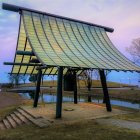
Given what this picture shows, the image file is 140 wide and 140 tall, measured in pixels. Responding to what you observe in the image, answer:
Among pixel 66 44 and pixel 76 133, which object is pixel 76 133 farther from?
pixel 66 44

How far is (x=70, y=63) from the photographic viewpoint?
20.9 meters

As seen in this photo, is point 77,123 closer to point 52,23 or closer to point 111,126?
point 111,126

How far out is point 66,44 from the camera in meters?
24.2

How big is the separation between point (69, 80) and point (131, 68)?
631 centimetres

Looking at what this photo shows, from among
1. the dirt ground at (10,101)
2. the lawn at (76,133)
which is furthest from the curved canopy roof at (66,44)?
the dirt ground at (10,101)

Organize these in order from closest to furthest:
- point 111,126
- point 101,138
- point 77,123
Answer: point 101,138
point 111,126
point 77,123

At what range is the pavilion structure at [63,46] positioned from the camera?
21.1m

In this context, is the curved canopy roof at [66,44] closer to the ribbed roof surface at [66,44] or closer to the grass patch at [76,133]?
the ribbed roof surface at [66,44]

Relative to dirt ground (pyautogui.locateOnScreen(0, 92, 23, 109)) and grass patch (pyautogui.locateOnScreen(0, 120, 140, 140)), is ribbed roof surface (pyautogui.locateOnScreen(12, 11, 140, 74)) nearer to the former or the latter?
grass patch (pyautogui.locateOnScreen(0, 120, 140, 140))

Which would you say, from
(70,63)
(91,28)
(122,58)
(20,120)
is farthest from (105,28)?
(20,120)

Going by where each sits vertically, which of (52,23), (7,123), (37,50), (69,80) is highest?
(52,23)

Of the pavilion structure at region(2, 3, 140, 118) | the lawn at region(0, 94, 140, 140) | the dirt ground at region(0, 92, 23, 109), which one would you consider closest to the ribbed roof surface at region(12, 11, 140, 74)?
the pavilion structure at region(2, 3, 140, 118)

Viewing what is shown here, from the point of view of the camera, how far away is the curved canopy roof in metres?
21.6

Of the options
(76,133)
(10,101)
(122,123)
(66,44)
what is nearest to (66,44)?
(66,44)
